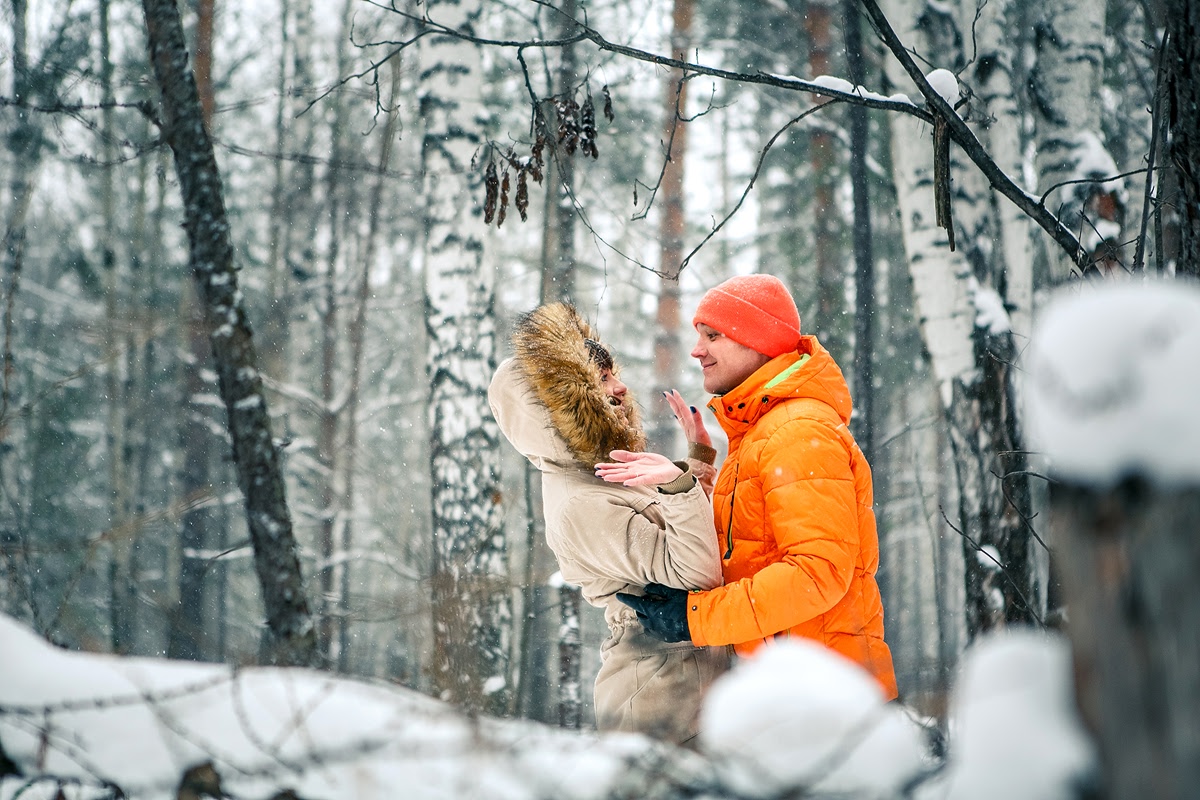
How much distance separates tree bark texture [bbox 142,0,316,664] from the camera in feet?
12.0

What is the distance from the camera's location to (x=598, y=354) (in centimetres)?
287

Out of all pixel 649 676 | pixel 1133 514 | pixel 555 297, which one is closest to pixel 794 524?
pixel 649 676

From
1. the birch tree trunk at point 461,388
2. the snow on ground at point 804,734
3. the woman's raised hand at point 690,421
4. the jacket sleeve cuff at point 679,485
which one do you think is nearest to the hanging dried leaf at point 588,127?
the woman's raised hand at point 690,421

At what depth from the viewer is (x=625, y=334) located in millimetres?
14344

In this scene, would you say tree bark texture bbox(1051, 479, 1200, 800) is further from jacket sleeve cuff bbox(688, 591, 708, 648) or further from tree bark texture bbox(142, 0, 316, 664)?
tree bark texture bbox(142, 0, 316, 664)

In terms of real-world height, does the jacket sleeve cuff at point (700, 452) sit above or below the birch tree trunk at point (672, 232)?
below

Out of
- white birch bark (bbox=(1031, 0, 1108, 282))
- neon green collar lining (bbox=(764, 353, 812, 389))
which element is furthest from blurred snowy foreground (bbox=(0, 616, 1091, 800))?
→ white birch bark (bbox=(1031, 0, 1108, 282))

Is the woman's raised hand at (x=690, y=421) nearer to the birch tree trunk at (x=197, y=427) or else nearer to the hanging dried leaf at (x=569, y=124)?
the hanging dried leaf at (x=569, y=124)

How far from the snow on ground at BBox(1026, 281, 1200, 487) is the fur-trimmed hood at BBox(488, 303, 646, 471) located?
1.88 meters

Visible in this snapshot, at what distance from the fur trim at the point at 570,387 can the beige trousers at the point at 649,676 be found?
0.57 metres

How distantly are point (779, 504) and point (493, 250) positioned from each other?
3.42 m

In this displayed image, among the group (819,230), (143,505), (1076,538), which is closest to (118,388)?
(143,505)

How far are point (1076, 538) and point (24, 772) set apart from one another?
165 cm

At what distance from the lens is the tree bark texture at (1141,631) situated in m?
0.66
